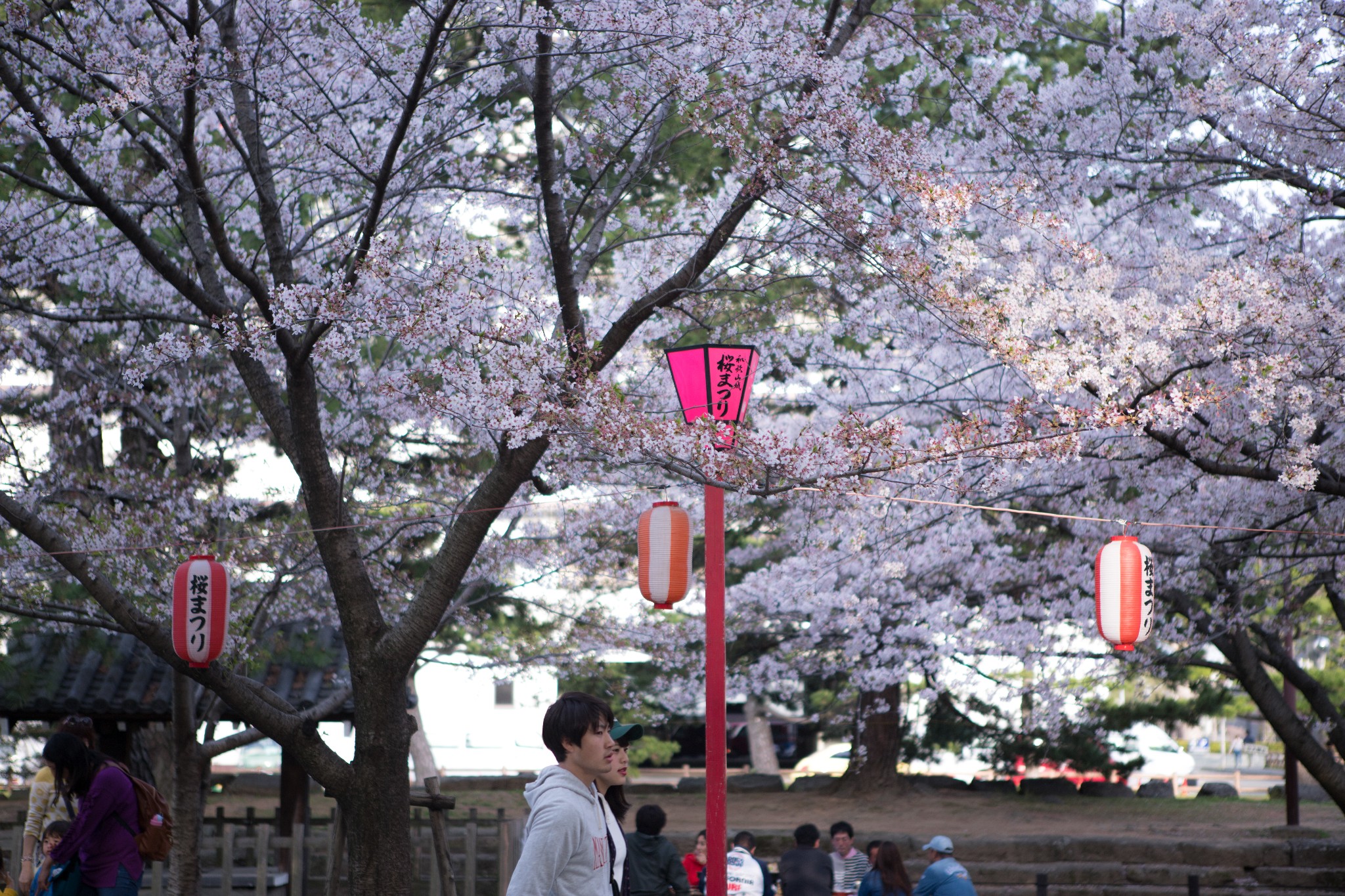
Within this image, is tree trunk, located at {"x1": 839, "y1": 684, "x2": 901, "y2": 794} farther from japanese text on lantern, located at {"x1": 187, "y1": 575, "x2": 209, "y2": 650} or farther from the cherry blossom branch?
japanese text on lantern, located at {"x1": 187, "y1": 575, "x2": 209, "y2": 650}

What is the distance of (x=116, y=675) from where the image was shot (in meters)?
10.6

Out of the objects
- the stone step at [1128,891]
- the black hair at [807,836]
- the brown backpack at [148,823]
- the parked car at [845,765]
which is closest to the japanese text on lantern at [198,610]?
the brown backpack at [148,823]

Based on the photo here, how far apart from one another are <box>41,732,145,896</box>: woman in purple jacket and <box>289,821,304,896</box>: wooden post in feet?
13.1

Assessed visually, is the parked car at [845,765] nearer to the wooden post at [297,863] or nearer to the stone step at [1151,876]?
the stone step at [1151,876]

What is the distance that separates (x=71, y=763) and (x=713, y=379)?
4.07 meters

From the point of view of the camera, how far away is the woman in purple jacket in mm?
5281

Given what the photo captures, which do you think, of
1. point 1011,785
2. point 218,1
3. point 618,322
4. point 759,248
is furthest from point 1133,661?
point 218,1

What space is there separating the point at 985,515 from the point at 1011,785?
779 centimetres

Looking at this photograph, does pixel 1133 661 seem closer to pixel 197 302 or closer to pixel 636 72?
pixel 636 72

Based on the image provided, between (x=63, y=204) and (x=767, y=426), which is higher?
(x=63, y=204)

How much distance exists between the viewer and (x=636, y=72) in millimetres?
8445

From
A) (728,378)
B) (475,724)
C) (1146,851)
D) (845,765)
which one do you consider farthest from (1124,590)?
(475,724)

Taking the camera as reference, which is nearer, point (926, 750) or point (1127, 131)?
point (1127, 131)

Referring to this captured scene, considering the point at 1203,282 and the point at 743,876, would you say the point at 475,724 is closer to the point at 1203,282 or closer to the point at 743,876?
the point at 743,876
